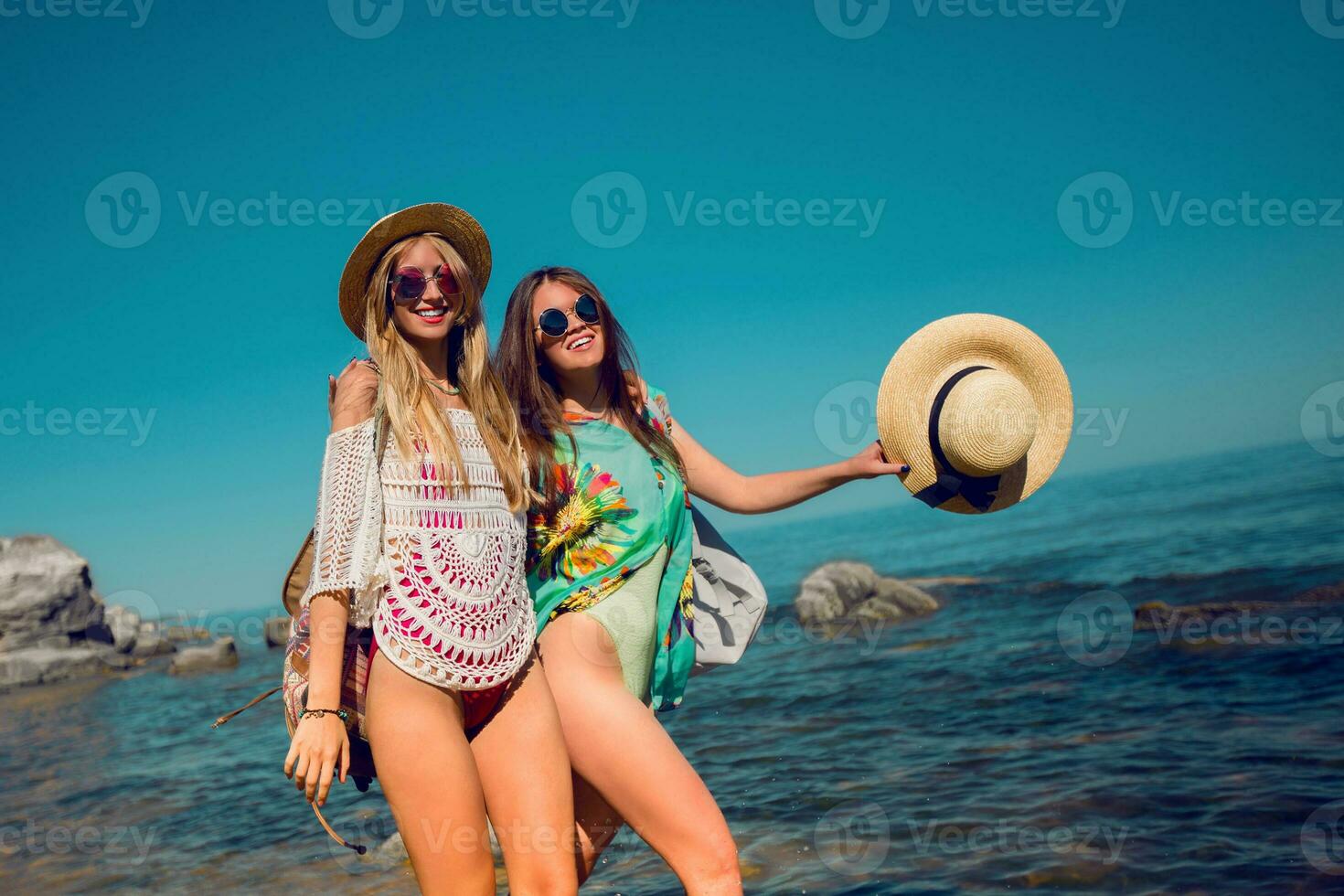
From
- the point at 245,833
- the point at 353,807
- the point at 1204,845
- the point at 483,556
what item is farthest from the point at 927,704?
the point at 483,556

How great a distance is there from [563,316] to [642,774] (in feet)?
5.31

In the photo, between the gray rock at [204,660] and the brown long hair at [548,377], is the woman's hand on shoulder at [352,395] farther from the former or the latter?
the gray rock at [204,660]

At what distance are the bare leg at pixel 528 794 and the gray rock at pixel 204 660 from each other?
80.2ft

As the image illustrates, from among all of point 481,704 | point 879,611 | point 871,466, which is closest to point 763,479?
point 871,466

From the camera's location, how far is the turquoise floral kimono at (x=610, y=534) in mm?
3396

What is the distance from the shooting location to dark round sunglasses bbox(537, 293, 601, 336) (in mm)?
3545

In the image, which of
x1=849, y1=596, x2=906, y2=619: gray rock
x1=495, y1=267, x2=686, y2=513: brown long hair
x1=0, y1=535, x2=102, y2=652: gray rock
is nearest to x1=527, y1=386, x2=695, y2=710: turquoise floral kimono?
x1=495, y1=267, x2=686, y2=513: brown long hair

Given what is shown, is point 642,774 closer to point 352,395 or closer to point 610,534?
point 610,534

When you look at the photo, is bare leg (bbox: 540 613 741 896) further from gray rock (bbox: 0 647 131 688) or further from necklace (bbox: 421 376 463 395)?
gray rock (bbox: 0 647 131 688)

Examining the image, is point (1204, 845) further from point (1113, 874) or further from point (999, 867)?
point (999, 867)

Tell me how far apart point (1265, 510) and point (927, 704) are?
2295cm

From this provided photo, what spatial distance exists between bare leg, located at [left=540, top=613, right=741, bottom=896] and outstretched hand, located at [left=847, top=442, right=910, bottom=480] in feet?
4.36

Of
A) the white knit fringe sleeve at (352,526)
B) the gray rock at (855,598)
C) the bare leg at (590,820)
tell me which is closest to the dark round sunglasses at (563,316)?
the white knit fringe sleeve at (352,526)

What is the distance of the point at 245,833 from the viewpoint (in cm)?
824
